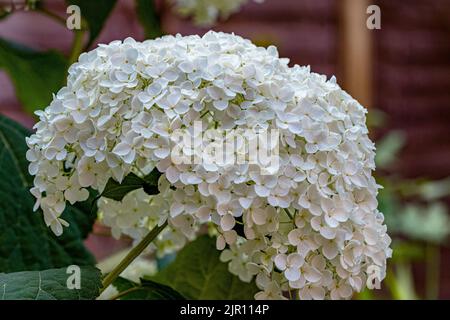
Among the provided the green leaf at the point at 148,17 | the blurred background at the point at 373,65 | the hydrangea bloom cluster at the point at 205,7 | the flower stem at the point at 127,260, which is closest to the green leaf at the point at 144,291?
the flower stem at the point at 127,260

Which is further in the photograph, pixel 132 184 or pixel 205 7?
pixel 205 7

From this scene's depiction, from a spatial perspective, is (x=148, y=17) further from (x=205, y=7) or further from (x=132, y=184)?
(x=132, y=184)

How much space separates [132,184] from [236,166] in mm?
95

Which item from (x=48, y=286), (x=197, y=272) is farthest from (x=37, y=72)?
(x=48, y=286)

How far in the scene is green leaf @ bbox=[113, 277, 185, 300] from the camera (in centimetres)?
59

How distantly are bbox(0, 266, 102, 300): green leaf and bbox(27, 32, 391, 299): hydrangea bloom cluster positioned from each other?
0.12 feet

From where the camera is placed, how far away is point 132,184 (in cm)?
53

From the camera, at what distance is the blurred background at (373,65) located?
36.3 inches

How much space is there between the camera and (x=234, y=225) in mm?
489

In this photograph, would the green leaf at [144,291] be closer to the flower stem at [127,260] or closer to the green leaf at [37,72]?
the flower stem at [127,260]
